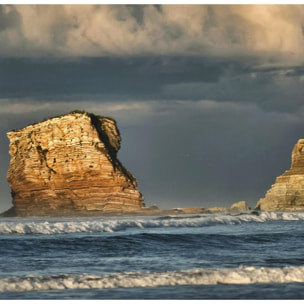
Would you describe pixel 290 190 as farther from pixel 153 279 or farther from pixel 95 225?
pixel 153 279

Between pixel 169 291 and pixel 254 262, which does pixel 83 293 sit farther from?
pixel 254 262

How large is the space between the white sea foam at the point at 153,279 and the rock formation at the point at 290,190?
7351 cm

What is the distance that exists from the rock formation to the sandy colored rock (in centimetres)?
366

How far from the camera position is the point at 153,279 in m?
16.7

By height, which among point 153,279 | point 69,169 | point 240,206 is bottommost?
point 153,279

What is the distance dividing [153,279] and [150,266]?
3024 millimetres

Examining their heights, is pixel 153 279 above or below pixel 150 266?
below

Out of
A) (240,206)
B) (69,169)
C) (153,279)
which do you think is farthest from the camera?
(240,206)

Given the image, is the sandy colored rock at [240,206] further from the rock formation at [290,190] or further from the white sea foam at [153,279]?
the white sea foam at [153,279]

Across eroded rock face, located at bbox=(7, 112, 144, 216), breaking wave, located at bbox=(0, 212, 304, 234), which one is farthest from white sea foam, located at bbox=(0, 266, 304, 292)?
eroded rock face, located at bbox=(7, 112, 144, 216)

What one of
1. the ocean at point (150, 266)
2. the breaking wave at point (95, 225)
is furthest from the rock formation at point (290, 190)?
the ocean at point (150, 266)

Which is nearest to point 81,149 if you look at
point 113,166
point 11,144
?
point 113,166

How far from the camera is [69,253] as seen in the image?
23.4 m

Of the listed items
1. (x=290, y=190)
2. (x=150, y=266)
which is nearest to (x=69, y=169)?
(x=290, y=190)
